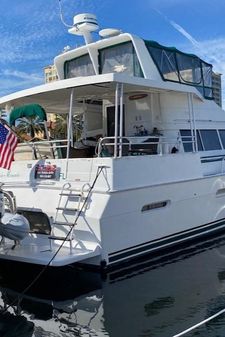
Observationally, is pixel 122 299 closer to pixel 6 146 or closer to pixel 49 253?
pixel 49 253

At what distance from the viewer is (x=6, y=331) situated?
5.67m

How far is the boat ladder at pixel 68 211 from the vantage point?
25.1 feet

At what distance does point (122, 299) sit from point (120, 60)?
5.68m

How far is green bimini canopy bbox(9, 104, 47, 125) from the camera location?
9.22 metres

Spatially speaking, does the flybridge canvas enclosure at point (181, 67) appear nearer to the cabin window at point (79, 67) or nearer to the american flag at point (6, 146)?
the cabin window at point (79, 67)

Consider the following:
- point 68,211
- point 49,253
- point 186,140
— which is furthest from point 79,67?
point 49,253

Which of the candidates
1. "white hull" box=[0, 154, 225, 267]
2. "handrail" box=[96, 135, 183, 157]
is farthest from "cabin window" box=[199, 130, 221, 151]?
"white hull" box=[0, 154, 225, 267]

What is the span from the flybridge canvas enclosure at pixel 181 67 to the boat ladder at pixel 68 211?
376 centimetres

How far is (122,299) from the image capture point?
670 cm

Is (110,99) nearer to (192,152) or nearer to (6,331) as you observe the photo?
(192,152)

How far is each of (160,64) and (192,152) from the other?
217 cm

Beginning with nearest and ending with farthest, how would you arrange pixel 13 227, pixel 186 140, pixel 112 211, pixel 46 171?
pixel 13 227 → pixel 112 211 → pixel 46 171 → pixel 186 140

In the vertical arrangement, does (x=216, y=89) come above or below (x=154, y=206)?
above

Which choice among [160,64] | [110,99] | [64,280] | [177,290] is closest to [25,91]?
[110,99]
